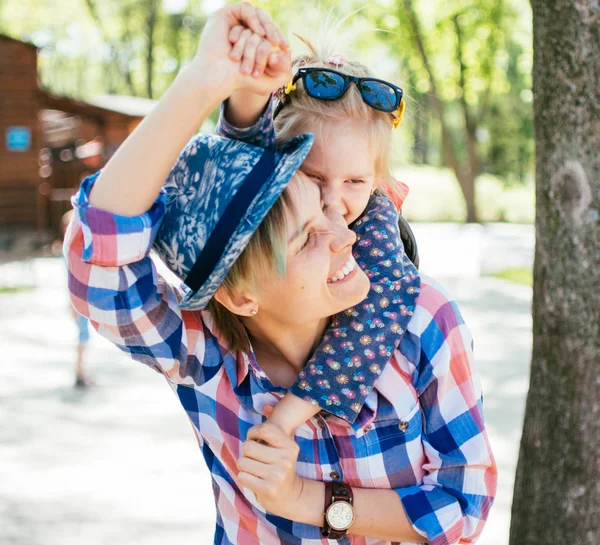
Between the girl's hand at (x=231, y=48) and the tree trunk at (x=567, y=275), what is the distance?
1.20 metres

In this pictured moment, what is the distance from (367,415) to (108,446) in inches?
170

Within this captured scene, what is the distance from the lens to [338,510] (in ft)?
5.57

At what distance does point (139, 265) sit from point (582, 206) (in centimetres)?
145

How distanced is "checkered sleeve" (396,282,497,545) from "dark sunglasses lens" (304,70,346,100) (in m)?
0.55

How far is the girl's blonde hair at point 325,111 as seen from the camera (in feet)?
6.40

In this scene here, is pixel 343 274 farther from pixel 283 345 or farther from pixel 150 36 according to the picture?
pixel 150 36

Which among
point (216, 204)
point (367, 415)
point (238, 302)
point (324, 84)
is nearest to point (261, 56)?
point (216, 204)

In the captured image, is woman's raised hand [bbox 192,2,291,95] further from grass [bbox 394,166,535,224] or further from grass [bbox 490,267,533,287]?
grass [bbox 394,166,535,224]

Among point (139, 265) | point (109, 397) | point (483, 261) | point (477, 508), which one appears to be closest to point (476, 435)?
point (477, 508)

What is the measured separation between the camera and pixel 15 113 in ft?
63.5

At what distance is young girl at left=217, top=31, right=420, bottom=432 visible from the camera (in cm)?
172

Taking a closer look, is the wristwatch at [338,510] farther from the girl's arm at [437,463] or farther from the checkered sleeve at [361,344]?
the checkered sleeve at [361,344]

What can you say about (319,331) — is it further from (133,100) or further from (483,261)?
(133,100)

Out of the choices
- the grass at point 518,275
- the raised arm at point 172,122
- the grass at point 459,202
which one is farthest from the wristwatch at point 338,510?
the grass at point 459,202
